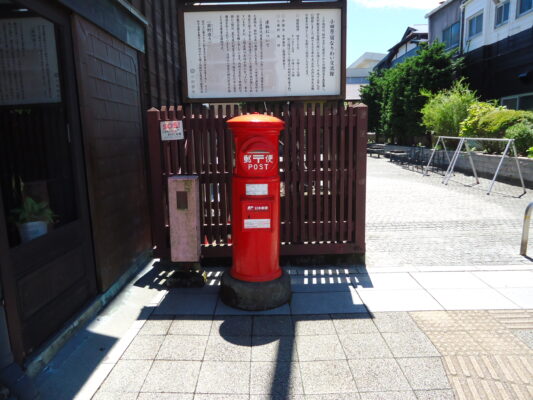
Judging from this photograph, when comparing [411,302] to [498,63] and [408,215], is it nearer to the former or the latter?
[408,215]

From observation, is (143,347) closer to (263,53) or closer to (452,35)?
(263,53)

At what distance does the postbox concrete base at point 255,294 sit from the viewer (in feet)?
13.2

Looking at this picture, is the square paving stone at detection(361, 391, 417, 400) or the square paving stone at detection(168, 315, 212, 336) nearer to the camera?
the square paving stone at detection(361, 391, 417, 400)

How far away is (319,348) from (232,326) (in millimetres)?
883

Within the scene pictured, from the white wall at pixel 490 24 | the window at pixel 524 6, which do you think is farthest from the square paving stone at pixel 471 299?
the window at pixel 524 6

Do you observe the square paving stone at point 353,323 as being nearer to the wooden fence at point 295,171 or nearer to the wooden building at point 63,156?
the wooden fence at point 295,171

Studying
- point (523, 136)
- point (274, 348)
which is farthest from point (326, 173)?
point (523, 136)

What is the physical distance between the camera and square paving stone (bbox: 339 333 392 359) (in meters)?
3.24

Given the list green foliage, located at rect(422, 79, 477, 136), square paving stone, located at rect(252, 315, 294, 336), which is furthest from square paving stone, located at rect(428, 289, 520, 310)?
green foliage, located at rect(422, 79, 477, 136)

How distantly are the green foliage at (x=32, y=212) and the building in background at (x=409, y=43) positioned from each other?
34.8 meters

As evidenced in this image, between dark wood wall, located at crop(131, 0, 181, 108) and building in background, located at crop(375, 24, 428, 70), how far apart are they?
30.3 meters

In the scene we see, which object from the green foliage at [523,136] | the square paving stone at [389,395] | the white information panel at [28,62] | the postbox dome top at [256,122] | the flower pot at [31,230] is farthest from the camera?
the green foliage at [523,136]

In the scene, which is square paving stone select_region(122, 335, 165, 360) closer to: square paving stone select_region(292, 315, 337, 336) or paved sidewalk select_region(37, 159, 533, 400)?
paved sidewalk select_region(37, 159, 533, 400)

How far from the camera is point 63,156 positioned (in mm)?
3666
